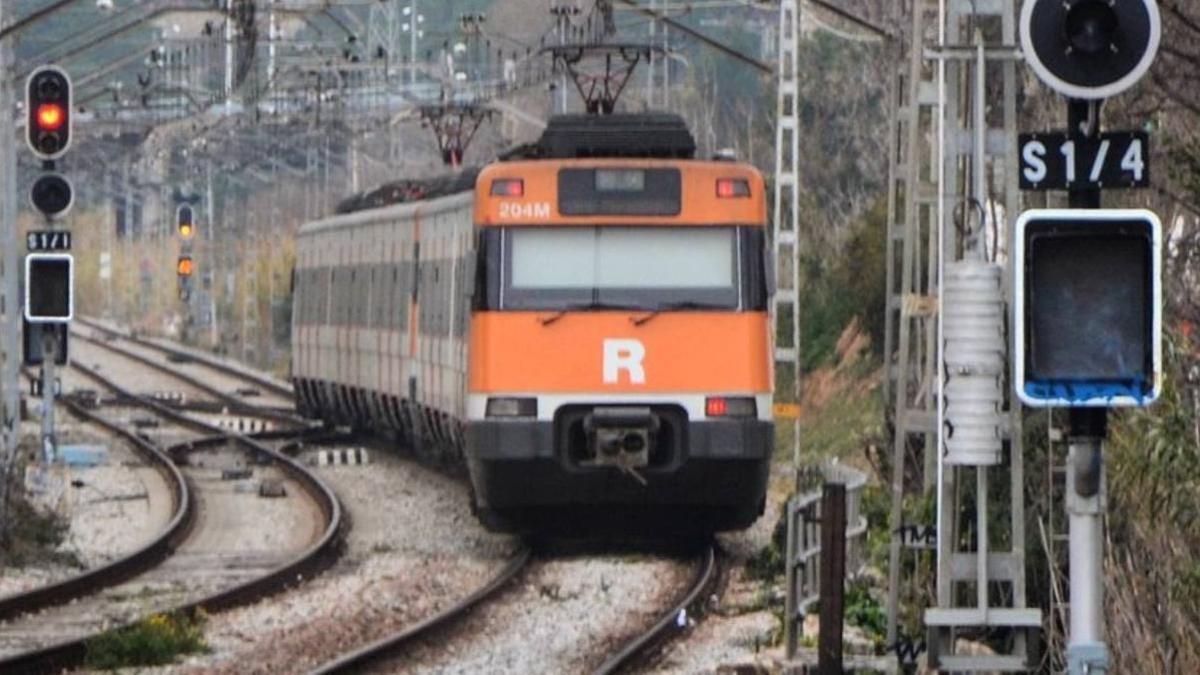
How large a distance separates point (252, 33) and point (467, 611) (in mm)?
12842

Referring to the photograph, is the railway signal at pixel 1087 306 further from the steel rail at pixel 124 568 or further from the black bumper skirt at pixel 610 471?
the black bumper skirt at pixel 610 471

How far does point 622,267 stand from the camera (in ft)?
67.9

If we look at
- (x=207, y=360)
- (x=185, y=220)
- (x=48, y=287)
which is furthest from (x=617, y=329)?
(x=207, y=360)

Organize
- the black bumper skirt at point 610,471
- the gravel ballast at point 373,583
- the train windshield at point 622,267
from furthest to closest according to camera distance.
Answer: the train windshield at point 622,267, the black bumper skirt at point 610,471, the gravel ballast at point 373,583

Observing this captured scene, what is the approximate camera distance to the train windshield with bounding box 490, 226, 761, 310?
20641mm

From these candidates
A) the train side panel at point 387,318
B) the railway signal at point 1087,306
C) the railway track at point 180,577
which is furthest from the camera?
the train side panel at point 387,318

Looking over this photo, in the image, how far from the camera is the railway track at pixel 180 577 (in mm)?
16844

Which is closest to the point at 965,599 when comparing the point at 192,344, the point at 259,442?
the point at 259,442

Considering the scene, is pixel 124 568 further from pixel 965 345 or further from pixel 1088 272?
pixel 1088 272

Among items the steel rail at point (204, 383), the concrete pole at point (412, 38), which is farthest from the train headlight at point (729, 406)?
the concrete pole at point (412, 38)

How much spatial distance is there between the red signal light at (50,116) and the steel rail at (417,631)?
21.8ft

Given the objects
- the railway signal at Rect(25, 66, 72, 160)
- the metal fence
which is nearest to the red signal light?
the railway signal at Rect(25, 66, 72, 160)

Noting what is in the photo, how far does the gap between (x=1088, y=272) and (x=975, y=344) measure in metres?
2.66

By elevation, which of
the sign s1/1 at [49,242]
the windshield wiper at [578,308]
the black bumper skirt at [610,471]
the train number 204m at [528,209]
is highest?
the train number 204m at [528,209]
